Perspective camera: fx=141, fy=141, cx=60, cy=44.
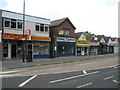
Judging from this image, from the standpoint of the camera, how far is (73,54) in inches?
1298

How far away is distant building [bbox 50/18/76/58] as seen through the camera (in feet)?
94.7

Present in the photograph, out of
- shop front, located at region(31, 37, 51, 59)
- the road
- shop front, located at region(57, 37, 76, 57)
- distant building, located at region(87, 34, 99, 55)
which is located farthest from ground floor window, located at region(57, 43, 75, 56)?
the road

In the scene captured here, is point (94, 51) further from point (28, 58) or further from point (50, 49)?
point (28, 58)

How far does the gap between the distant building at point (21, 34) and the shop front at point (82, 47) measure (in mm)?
9722

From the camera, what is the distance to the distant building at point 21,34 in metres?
21.8

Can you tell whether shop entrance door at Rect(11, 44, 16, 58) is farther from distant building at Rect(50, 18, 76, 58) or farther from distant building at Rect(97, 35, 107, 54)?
distant building at Rect(97, 35, 107, 54)

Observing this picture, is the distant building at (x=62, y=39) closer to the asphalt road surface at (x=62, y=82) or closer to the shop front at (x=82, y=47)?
the shop front at (x=82, y=47)

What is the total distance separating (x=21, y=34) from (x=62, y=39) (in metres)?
9.42

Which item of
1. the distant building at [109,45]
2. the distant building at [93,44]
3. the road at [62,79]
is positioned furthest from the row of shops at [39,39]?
the distant building at [109,45]

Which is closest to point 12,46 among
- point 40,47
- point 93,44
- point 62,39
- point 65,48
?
point 40,47

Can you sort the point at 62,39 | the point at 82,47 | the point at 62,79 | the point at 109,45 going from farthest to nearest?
1. the point at 109,45
2. the point at 82,47
3. the point at 62,39
4. the point at 62,79

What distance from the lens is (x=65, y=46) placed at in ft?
104

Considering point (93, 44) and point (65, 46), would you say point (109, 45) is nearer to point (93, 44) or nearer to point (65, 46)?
point (93, 44)

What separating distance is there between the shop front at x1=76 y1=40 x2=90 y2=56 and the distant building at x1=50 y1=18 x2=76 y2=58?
1.89 m
